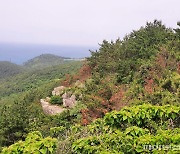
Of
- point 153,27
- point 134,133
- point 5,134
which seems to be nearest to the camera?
point 134,133

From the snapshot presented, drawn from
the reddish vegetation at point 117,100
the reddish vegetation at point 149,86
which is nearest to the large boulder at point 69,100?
the reddish vegetation at point 117,100

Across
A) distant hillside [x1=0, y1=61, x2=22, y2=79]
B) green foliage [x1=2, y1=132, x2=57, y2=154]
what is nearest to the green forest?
green foliage [x1=2, y1=132, x2=57, y2=154]

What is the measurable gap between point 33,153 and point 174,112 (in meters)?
2.84

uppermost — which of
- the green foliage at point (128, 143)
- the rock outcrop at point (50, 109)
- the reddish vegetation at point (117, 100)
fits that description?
the green foliage at point (128, 143)

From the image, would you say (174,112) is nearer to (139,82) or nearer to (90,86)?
(139,82)

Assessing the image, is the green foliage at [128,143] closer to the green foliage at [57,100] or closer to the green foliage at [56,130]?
the green foliage at [56,130]

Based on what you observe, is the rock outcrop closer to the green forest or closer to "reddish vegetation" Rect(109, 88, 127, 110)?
the green forest

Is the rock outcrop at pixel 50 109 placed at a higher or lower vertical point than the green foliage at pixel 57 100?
lower

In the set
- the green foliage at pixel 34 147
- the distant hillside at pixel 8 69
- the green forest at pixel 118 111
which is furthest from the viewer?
the distant hillside at pixel 8 69

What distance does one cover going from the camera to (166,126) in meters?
5.77

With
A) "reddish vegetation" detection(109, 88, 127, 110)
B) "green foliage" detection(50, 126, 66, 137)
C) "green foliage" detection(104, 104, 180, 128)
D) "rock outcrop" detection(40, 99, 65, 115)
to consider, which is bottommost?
"rock outcrop" detection(40, 99, 65, 115)

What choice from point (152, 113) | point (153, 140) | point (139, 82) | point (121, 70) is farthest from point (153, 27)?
point (153, 140)

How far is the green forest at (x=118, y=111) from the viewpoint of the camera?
4695mm

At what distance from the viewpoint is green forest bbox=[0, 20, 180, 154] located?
470 centimetres
